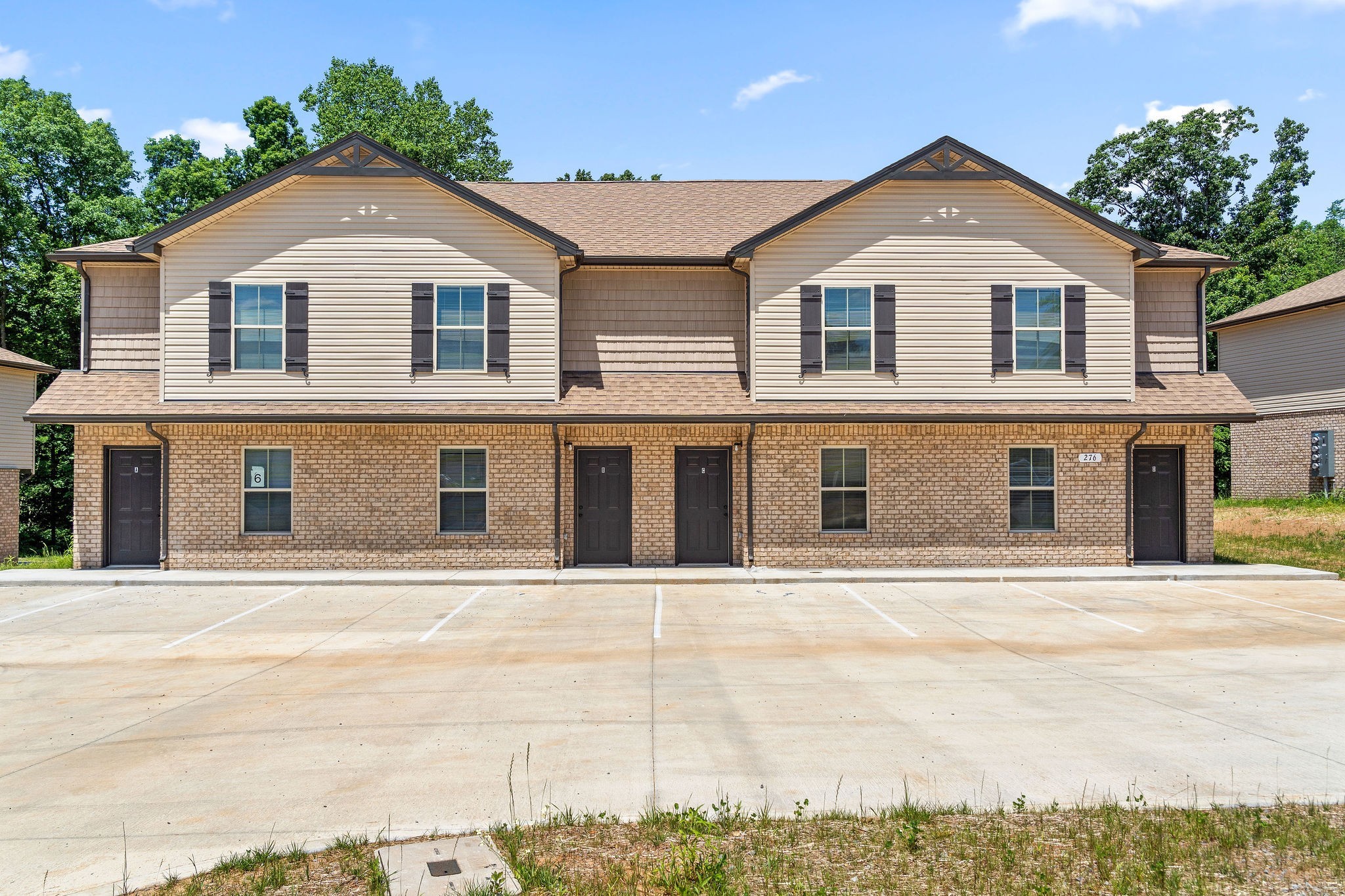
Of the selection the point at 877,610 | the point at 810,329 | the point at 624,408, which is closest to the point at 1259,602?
the point at 877,610

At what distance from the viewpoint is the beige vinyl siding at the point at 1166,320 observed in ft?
61.6

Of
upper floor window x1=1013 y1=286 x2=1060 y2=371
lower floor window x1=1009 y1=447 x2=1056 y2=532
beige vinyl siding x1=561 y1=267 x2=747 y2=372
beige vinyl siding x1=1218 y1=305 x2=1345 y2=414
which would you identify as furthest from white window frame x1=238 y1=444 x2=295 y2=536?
beige vinyl siding x1=1218 y1=305 x2=1345 y2=414

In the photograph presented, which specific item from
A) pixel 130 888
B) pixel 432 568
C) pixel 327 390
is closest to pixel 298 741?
pixel 130 888

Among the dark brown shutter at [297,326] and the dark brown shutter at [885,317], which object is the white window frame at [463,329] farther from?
the dark brown shutter at [885,317]

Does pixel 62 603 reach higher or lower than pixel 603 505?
lower

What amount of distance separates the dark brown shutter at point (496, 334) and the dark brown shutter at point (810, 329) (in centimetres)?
597

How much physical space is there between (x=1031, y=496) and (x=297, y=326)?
1532 cm

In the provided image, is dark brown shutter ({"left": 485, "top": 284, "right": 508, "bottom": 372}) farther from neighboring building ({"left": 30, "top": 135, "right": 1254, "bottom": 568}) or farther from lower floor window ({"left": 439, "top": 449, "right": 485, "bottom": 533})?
lower floor window ({"left": 439, "top": 449, "right": 485, "bottom": 533})

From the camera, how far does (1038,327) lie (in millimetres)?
17859

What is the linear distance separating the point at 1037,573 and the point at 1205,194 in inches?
1712

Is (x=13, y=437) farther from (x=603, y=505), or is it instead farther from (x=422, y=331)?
(x=603, y=505)

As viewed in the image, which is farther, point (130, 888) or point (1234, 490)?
point (1234, 490)

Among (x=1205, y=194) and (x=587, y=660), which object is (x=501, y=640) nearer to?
(x=587, y=660)

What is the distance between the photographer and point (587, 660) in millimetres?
10359
